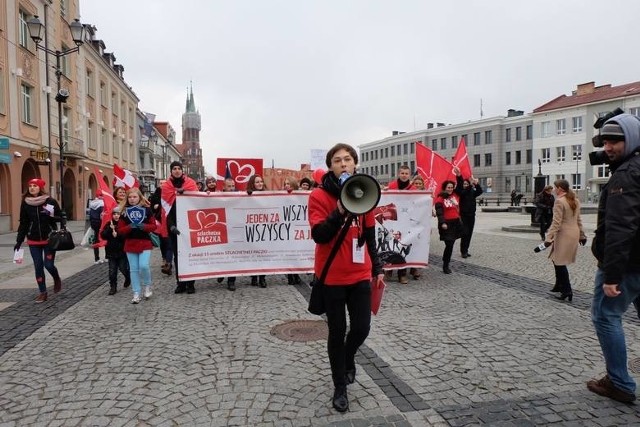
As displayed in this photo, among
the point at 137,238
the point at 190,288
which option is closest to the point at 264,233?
the point at 190,288

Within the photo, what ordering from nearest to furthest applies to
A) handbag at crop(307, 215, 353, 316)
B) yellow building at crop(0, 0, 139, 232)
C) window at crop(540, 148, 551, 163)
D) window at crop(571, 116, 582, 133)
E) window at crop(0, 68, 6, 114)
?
1. handbag at crop(307, 215, 353, 316)
2. window at crop(0, 68, 6, 114)
3. yellow building at crop(0, 0, 139, 232)
4. window at crop(571, 116, 582, 133)
5. window at crop(540, 148, 551, 163)

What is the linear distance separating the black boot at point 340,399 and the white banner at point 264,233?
4680 millimetres

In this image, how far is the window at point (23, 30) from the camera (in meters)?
21.2

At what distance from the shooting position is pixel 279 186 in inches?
830

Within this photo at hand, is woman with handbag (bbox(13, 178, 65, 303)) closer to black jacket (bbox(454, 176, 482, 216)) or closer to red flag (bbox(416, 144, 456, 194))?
red flag (bbox(416, 144, 456, 194))

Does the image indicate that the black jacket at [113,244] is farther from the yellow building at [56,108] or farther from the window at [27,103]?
the window at [27,103]

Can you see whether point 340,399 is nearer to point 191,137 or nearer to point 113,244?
point 113,244

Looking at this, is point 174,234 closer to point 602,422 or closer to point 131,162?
point 602,422

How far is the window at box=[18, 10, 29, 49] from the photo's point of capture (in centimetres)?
2120

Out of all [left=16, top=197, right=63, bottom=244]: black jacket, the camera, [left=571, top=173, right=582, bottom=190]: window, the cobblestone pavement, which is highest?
[left=571, top=173, right=582, bottom=190]: window

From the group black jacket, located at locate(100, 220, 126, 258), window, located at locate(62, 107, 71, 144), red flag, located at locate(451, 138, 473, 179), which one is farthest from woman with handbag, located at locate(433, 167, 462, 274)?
window, located at locate(62, 107, 71, 144)

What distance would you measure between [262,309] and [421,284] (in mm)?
3027

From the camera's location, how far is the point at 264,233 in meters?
8.10

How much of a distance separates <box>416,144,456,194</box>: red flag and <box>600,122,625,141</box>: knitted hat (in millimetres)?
5848
